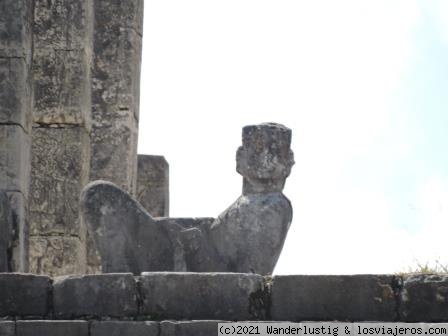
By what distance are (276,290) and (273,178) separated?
1.29m

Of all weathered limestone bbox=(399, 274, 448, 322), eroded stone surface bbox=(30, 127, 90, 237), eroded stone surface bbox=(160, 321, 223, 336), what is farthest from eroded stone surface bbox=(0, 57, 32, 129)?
weathered limestone bbox=(399, 274, 448, 322)

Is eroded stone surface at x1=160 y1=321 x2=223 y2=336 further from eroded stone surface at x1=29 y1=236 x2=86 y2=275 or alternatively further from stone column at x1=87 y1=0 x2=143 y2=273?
stone column at x1=87 y1=0 x2=143 y2=273

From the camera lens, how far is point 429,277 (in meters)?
13.3

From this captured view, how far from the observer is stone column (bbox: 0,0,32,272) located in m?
15.8

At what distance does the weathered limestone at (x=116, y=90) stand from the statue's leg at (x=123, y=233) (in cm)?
498

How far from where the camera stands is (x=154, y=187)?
2109 centimetres

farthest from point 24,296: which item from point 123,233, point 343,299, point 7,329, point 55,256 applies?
point 55,256

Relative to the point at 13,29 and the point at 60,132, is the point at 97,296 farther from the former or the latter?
the point at 60,132

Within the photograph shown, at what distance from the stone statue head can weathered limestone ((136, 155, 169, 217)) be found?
22.0ft

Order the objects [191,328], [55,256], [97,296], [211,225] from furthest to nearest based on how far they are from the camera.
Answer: [55,256] < [211,225] < [97,296] < [191,328]

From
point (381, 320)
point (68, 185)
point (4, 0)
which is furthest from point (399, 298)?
point (68, 185)

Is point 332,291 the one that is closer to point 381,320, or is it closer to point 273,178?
point 381,320

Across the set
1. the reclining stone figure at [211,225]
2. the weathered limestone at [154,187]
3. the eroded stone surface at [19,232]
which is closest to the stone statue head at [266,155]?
the reclining stone figure at [211,225]

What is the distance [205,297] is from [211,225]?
1.17 m
